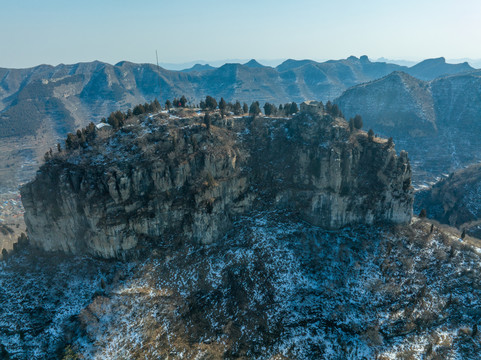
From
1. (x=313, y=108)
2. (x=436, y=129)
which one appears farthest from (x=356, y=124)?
(x=436, y=129)

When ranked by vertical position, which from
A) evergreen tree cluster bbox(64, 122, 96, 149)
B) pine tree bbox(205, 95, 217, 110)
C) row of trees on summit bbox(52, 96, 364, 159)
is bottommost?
evergreen tree cluster bbox(64, 122, 96, 149)

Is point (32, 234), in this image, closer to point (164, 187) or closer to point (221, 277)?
point (164, 187)

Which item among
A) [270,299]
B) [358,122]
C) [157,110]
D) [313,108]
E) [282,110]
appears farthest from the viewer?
[282,110]

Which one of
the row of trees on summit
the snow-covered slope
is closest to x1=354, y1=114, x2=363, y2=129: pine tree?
the row of trees on summit

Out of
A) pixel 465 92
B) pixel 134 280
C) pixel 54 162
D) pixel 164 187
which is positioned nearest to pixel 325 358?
pixel 134 280

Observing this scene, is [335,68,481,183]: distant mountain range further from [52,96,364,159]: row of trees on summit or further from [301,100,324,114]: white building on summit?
[301,100,324,114]: white building on summit

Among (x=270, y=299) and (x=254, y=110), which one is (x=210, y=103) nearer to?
(x=254, y=110)

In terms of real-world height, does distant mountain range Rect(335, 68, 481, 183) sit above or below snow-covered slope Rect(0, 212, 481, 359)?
above

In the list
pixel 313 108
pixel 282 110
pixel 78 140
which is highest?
pixel 313 108
